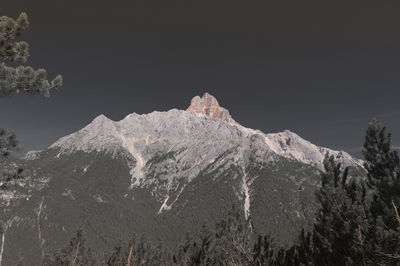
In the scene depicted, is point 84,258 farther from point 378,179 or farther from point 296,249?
point 378,179

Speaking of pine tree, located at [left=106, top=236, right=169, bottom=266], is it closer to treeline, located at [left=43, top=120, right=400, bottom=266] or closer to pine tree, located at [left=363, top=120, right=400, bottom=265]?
treeline, located at [left=43, top=120, right=400, bottom=266]

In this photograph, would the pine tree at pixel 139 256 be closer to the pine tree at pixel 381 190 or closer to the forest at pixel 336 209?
the forest at pixel 336 209

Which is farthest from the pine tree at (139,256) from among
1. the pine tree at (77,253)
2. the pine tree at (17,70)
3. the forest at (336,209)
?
the pine tree at (17,70)

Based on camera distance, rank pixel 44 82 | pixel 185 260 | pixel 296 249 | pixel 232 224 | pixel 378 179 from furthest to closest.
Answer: pixel 185 260, pixel 232 224, pixel 296 249, pixel 378 179, pixel 44 82

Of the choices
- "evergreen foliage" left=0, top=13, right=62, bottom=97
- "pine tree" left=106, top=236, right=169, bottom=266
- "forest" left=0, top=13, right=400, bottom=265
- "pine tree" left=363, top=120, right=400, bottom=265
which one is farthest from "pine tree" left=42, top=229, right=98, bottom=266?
"pine tree" left=363, top=120, right=400, bottom=265

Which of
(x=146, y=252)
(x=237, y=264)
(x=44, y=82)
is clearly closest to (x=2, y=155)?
(x=44, y=82)

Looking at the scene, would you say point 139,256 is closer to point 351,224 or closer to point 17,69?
point 351,224

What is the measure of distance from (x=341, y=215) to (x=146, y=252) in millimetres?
39181

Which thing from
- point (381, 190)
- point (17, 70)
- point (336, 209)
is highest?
point (17, 70)

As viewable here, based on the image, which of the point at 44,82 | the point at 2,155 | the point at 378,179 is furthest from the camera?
the point at 378,179

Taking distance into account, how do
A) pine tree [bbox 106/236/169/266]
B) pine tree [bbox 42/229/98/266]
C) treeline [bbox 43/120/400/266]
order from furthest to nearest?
pine tree [bbox 106/236/169/266]
pine tree [bbox 42/229/98/266]
treeline [bbox 43/120/400/266]

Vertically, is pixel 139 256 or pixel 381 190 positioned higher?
pixel 381 190

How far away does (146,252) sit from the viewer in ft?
152

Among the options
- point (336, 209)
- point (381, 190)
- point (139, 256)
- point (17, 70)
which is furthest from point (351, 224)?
point (139, 256)
